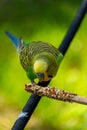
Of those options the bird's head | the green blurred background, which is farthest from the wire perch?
the green blurred background

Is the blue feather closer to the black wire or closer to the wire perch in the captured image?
the black wire

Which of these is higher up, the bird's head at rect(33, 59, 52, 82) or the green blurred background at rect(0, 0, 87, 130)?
the bird's head at rect(33, 59, 52, 82)

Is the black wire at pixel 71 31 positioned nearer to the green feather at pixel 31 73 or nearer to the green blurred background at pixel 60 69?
the green feather at pixel 31 73

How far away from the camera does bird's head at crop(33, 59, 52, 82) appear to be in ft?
2.03

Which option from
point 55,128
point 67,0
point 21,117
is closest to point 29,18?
point 67,0

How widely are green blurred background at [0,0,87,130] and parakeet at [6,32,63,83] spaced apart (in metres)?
0.26

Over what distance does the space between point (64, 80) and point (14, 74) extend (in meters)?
0.12

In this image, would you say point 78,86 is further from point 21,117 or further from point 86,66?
point 21,117

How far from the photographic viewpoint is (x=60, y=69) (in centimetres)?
104

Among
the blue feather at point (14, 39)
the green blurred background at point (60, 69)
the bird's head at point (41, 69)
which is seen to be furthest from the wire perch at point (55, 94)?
the green blurred background at point (60, 69)

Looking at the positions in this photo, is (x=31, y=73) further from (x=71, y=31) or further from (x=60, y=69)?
(x=60, y=69)

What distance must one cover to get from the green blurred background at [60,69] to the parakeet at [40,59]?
256 millimetres

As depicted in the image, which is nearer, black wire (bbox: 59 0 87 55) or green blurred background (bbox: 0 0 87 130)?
black wire (bbox: 59 0 87 55)

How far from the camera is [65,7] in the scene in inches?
45.8
